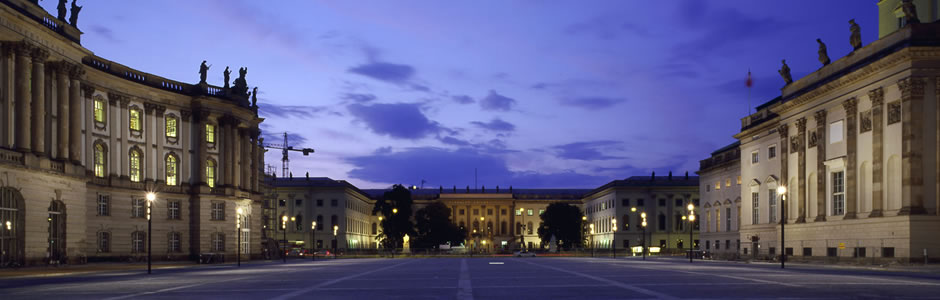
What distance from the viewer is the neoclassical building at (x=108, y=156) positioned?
173 ft

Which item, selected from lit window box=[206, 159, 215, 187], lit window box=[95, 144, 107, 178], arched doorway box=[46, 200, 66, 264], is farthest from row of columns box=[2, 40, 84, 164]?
lit window box=[206, 159, 215, 187]

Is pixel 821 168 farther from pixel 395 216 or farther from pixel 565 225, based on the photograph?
pixel 565 225

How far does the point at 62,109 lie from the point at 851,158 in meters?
56.1

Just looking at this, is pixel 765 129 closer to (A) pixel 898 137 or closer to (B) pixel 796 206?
(B) pixel 796 206

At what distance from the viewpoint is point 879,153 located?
55.8m

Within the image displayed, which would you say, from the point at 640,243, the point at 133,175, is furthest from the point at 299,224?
the point at 133,175

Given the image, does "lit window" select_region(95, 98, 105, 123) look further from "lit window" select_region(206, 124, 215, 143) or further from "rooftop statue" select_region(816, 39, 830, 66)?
"rooftop statue" select_region(816, 39, 830, 66)

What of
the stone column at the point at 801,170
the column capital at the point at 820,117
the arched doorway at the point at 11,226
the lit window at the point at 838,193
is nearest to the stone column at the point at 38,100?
the arched doorway at the point at 11,226

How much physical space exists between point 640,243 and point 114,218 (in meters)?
112

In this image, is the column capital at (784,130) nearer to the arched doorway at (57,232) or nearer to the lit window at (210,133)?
the lit window at (210,133)

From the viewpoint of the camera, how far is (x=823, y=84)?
65.1 m

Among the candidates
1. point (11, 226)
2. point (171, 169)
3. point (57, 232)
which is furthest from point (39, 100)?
point (171, 169)

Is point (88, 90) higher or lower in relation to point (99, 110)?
higher

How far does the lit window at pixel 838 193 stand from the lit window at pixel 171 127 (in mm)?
57239
